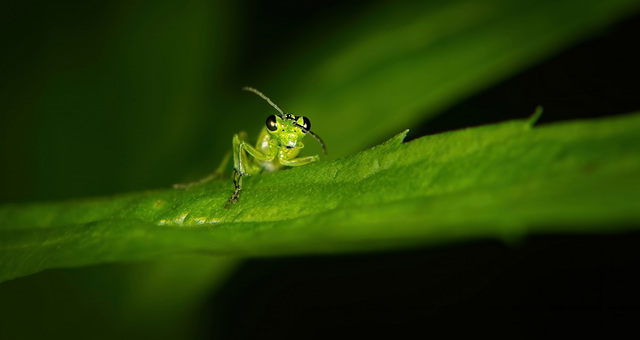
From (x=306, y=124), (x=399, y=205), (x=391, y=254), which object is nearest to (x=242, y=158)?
(x=306, y=124)

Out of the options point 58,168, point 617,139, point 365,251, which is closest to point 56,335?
point 58,168

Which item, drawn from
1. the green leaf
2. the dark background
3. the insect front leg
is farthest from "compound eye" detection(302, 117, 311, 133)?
the green leaf

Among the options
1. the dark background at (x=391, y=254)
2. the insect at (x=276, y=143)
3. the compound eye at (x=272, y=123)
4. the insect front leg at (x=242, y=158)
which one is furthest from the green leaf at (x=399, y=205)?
the compound eye at (x=272, y=123)

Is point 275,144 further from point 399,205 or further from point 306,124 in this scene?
point 399,205

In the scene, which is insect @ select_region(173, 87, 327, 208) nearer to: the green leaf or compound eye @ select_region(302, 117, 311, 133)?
compound eye @ select_region(302, 117, 311, 133)

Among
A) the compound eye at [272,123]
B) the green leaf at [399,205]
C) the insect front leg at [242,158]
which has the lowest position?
the green leaf at [399,205]

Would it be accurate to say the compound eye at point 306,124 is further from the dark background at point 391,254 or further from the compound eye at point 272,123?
the dark background at point 391,254

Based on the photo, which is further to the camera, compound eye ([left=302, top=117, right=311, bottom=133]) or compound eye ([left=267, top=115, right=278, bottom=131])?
compound eye ([left=267, top=115, right=278, bottom=131])
